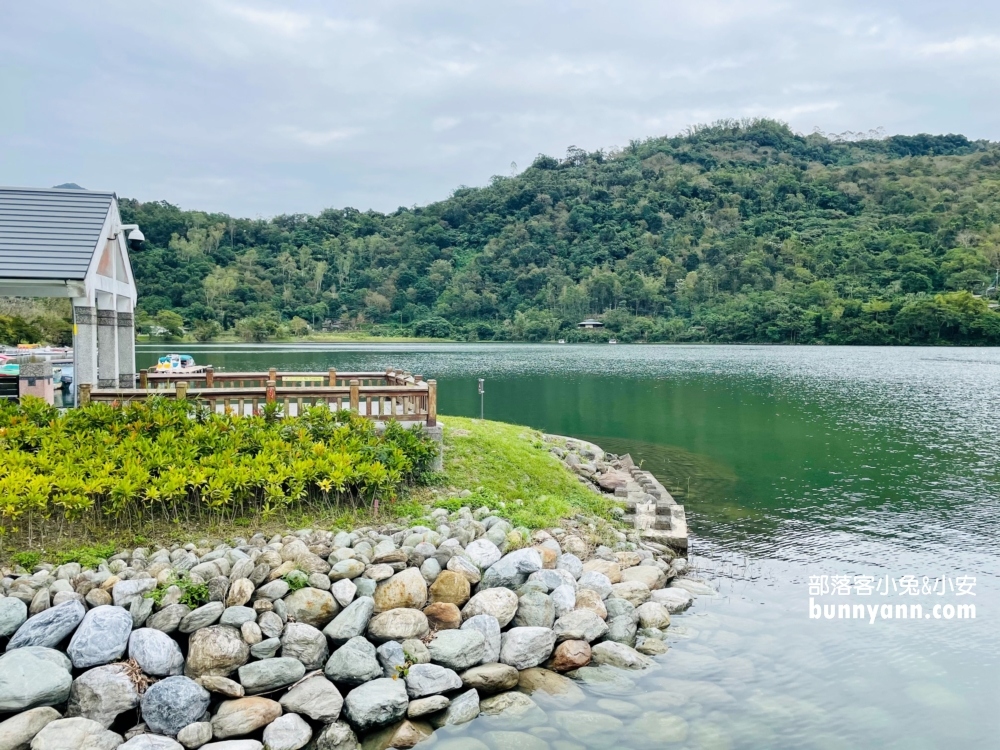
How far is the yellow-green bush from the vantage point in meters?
7.95

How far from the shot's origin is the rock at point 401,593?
296 inches

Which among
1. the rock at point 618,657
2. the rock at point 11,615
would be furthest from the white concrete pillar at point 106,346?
the rock at point 618,657

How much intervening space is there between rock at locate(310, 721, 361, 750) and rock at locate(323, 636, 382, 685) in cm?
56

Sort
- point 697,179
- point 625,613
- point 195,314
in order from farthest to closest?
point 697,179 → point 195,314 → point 625,613

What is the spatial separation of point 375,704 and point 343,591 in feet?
4.76

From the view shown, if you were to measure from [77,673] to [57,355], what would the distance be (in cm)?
3253

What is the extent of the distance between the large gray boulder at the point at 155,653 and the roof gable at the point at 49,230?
7.49 metres

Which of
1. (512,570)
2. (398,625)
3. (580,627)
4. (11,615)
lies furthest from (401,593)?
(11,615)

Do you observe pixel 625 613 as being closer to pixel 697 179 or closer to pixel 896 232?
pixel 896 232

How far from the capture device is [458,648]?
277 inches

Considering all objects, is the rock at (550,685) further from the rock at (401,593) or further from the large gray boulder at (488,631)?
the rock at (401,593)

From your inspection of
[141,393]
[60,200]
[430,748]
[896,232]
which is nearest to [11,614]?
[430,748]

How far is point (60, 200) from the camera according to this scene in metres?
12.8

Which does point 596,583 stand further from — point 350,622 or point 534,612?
point 350,622
